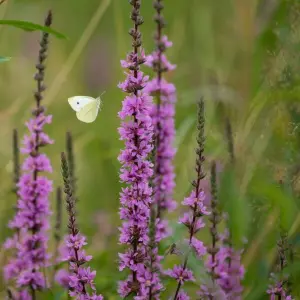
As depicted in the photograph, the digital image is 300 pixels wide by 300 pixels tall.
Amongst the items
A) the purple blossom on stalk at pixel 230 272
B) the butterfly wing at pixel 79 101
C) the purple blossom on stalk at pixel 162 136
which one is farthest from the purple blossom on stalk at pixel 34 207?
the purple blossom on stalk at pixel 230 272

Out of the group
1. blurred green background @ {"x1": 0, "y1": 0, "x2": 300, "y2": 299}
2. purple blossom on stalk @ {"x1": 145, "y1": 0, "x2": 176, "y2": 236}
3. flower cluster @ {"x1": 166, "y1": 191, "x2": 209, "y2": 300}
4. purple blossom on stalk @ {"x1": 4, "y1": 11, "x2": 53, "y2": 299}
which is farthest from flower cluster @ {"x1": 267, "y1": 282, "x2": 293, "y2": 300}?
purple blossom on stalk @ {"x1": 4, "y1": 11, "x2": 53, "y2": 299}

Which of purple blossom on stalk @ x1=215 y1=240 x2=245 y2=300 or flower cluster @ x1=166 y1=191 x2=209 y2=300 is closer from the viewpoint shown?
flower cluster @ x1=166 y1=191 x2=209 y2=300

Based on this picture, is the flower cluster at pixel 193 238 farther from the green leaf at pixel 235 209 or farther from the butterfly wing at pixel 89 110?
the butterfly wing at pixel 89 110

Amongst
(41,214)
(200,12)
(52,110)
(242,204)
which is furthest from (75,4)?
(242,204)

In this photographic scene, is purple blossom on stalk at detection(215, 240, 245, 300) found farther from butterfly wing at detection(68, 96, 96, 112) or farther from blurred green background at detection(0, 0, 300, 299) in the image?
butterfly wing at detection(68, 96, 96, 112)

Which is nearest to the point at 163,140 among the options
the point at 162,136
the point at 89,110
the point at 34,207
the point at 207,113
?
the point at 162,136

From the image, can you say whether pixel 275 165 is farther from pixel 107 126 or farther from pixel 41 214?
pixel 107 126

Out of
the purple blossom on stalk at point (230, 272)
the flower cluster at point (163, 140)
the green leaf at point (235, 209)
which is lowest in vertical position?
the purple blossom on stalk at point (230, 272)
